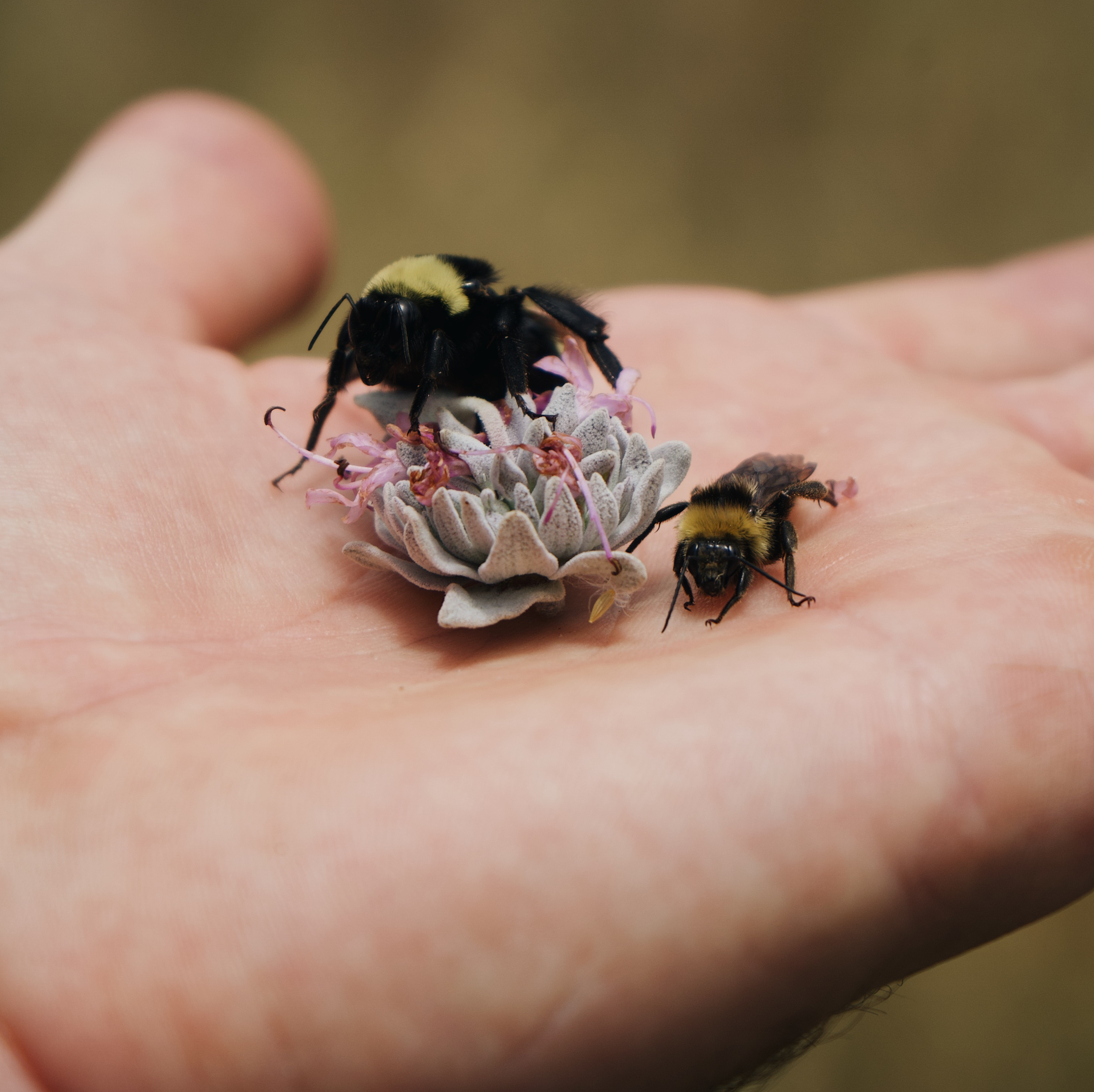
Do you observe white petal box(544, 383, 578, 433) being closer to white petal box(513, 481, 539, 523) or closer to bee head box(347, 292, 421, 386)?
white petal box(513, 481, 539, 523)

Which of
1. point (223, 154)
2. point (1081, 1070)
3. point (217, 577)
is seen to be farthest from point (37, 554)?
point (1081, 1070)

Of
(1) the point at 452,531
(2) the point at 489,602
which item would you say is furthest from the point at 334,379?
(2) the point at 489,602

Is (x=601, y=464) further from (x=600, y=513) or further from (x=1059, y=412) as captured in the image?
(x=1059, y=412)

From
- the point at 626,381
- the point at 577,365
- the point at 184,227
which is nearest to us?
the point at 626,381

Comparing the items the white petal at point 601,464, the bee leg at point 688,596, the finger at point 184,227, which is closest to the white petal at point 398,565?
the white petal at point 601,464

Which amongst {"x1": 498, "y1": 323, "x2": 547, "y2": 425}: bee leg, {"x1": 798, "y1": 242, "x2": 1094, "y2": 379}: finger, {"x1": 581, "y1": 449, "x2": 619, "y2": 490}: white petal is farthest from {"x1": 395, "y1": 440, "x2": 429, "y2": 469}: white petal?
{"x1": 798, "y1": 242, "x2": 1094, "y2": 379}: finger

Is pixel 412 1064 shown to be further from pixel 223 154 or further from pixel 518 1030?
pixel 223 154
